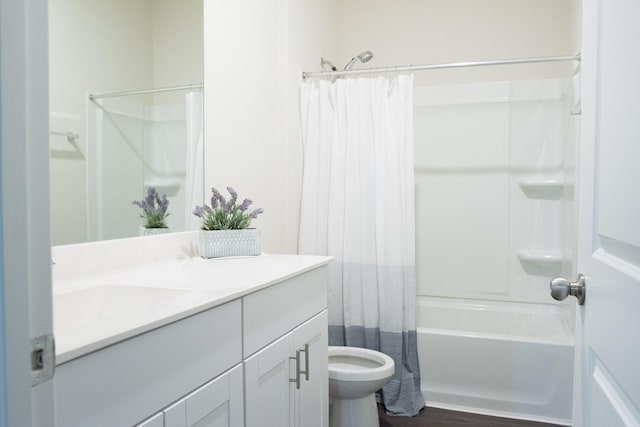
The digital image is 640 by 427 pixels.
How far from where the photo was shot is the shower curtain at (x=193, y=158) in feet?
5.77

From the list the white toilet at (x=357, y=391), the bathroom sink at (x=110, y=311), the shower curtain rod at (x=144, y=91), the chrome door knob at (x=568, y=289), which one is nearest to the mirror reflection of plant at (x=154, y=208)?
the shower curtain rod at (x=144, y=91)

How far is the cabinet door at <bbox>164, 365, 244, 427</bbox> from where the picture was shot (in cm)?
91

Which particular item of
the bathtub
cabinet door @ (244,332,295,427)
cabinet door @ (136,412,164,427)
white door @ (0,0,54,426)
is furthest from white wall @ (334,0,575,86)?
white door @ (0,0,54,426)

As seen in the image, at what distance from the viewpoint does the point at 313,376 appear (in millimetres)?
1606

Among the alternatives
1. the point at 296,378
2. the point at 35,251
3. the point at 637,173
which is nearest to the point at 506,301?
the point at 296,378

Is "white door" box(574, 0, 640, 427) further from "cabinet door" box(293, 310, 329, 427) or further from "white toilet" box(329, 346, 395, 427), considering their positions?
"white toilet" box(329, 346, 395, 427)

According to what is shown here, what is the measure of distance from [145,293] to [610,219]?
1049 millimetres

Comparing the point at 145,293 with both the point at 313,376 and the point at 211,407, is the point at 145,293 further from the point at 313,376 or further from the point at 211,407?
the point at 313,376

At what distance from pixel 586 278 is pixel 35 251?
1.03 metres

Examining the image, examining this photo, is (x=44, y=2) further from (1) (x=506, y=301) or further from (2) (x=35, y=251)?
(1) (x=506, y=301)

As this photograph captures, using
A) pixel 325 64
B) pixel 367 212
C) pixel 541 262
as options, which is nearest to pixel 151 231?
pixel 367 212

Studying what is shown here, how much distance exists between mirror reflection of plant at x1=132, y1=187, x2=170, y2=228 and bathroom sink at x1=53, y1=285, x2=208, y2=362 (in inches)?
17.3

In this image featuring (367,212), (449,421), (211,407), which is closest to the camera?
(211,407)

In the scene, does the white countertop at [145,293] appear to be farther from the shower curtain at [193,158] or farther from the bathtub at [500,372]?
the bathtub at [500,372]
